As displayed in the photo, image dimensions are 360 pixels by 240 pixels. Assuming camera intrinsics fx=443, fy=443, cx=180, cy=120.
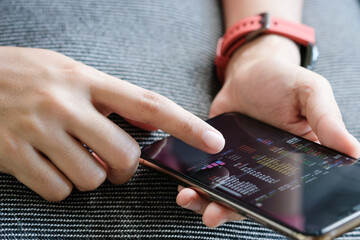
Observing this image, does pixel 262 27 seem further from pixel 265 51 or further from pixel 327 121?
pixel 327 121

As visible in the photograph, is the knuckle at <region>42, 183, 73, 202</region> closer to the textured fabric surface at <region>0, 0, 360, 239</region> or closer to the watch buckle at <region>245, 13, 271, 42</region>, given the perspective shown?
the textured fabric surface at <region>0, 0, 360, 239</region>

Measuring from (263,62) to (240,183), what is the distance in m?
0.29

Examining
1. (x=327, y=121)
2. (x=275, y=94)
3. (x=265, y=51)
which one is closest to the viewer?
(x=327, y=121)

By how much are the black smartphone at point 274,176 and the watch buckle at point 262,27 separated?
236 mm

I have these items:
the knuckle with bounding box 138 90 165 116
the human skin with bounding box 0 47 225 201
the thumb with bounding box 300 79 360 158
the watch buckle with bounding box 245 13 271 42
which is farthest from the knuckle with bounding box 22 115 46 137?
the watch buckle with bounding box 245 13 271 42

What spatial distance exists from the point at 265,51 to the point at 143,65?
235 millimetres

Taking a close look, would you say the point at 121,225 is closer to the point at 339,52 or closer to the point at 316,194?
the point at 316,194

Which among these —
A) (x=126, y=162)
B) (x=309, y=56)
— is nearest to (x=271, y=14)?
(x=309, y=56)

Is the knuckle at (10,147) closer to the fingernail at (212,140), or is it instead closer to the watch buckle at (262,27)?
the fingernail at (212,140)

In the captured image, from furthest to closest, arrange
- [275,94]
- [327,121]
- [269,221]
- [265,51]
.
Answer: [265,51] < [275,94] < [327,121] < [269,221]

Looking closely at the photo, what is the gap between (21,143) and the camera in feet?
1.77

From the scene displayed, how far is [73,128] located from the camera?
537mm

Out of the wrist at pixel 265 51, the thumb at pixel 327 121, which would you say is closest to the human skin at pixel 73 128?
the thumb at pixel 327 121

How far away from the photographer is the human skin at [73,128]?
536 millimetres
